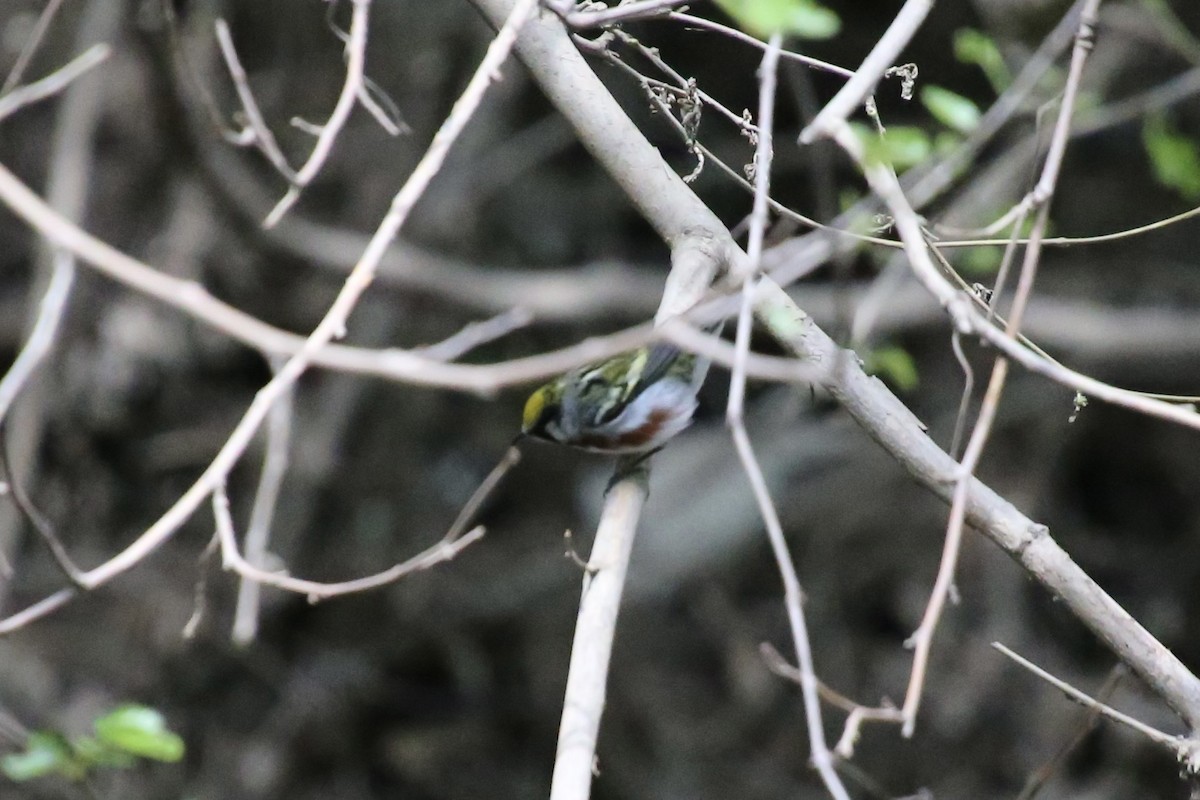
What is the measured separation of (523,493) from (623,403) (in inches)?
143

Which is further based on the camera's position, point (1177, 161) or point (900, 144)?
point (1177, 161)

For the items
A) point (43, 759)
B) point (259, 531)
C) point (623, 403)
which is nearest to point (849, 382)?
point (259, 531)

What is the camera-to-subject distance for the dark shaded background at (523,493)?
6051 mm

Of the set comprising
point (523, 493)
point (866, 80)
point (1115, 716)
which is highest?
point (866, 80)

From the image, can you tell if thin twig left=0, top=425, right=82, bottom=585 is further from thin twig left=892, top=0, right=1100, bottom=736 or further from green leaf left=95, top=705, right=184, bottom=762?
thin twig left=892, top=0, right=1100, bottom=736

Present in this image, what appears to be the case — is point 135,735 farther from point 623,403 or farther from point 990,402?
point 990,402

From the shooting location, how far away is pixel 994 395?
1686 mm

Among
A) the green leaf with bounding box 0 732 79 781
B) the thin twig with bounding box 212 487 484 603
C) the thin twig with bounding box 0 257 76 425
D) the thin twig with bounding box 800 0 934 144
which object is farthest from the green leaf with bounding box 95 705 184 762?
the thin twig with bounding box 800 0 934 144

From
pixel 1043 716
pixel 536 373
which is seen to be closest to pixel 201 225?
pixel 1043 716

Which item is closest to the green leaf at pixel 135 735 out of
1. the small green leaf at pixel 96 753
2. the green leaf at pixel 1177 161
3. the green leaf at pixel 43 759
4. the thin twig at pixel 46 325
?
the small green leaf at pixel 96 753

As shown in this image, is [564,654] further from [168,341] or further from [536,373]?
[536,373]

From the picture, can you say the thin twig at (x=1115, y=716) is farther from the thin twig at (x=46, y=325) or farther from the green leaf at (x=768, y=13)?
the thin twig at (x=46, y=325)

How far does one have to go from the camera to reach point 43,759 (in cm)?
284

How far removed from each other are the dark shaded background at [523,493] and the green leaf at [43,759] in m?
3.02
